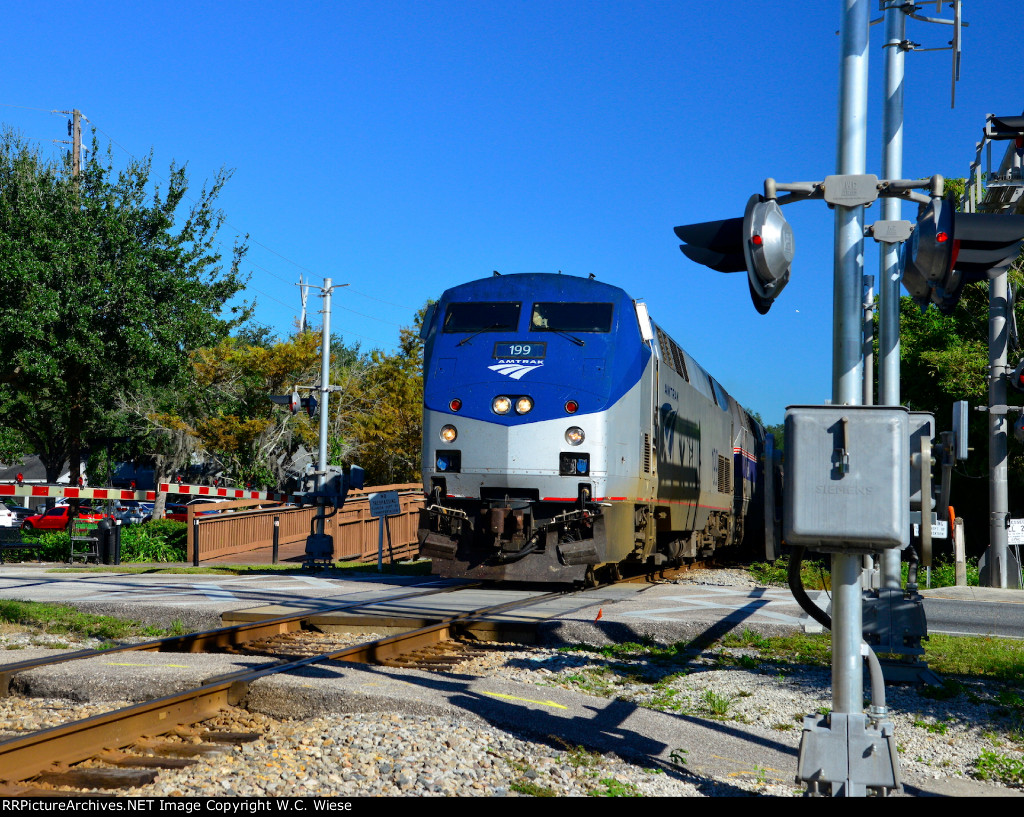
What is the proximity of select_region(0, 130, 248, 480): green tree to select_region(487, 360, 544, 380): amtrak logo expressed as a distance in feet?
47.1

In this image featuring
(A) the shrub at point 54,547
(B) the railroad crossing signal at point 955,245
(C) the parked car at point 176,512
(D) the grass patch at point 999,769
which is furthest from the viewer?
(C) the parked car at point 176,512

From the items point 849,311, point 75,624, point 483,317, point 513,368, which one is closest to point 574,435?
point 513,368

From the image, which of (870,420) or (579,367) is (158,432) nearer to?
(579,367)

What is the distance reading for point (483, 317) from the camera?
13.3 metres

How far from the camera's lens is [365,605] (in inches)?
474

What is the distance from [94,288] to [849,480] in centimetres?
2231

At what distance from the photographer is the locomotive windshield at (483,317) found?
13.1m

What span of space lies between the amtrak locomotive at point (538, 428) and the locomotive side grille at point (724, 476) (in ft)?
21.2

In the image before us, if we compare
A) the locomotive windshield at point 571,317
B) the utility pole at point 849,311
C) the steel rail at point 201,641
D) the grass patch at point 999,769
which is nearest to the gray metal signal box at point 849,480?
the utility pole at point 849,311

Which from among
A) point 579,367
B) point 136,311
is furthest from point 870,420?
point 136,311

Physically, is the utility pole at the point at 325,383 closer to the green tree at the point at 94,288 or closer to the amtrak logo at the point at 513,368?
the green tree at the point at 94,288

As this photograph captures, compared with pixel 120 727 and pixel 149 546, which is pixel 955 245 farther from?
pixel 149 546

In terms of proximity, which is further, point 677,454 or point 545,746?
Result: point 677,454

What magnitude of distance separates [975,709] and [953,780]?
1.89 meters
